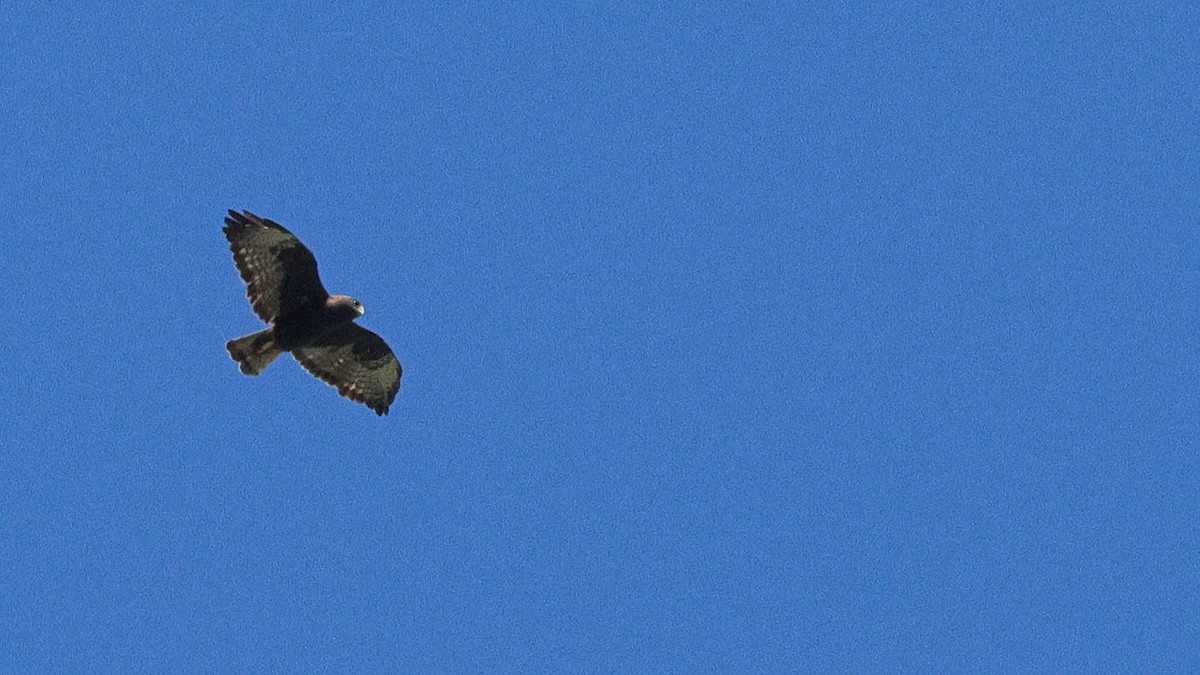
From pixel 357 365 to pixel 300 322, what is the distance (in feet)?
4.55

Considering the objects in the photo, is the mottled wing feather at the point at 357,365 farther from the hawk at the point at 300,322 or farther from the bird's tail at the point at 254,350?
the bird's tail at the point at 254,350

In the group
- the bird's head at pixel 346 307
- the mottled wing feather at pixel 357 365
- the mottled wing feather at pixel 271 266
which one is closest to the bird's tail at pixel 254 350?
the mottled wing feather at pixel 271 266

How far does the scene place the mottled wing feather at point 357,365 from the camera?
2584 cm

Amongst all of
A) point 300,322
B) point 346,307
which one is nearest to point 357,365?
point 300,322

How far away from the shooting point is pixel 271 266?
2459 centimetres

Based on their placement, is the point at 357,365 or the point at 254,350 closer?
the point at 254,350

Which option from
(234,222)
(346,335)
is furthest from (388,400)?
(234,222)

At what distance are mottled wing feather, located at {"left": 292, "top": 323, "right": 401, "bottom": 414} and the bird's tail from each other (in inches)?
23.8

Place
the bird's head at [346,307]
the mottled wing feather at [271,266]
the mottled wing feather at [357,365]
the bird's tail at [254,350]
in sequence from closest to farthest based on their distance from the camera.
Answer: the mottled wing feather at [271,266]
the bird's head at [346,307]
the bird's tail at [254,350]
the mottled wing feather at [357,365]

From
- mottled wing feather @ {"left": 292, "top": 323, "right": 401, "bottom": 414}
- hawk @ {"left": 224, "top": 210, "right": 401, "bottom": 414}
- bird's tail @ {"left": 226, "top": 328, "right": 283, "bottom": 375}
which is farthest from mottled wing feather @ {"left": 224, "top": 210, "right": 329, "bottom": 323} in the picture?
mottled wing feather @ {"left": 292, "top": 323, "right": 401, "bottom": 414}

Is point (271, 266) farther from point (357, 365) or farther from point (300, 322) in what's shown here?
point (357, 365)

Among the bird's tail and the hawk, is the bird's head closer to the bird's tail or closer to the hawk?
the hawk

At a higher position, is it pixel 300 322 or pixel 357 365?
pixel 357 365

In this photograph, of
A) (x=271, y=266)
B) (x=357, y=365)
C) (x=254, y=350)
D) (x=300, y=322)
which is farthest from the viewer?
(x=357, y=365)
